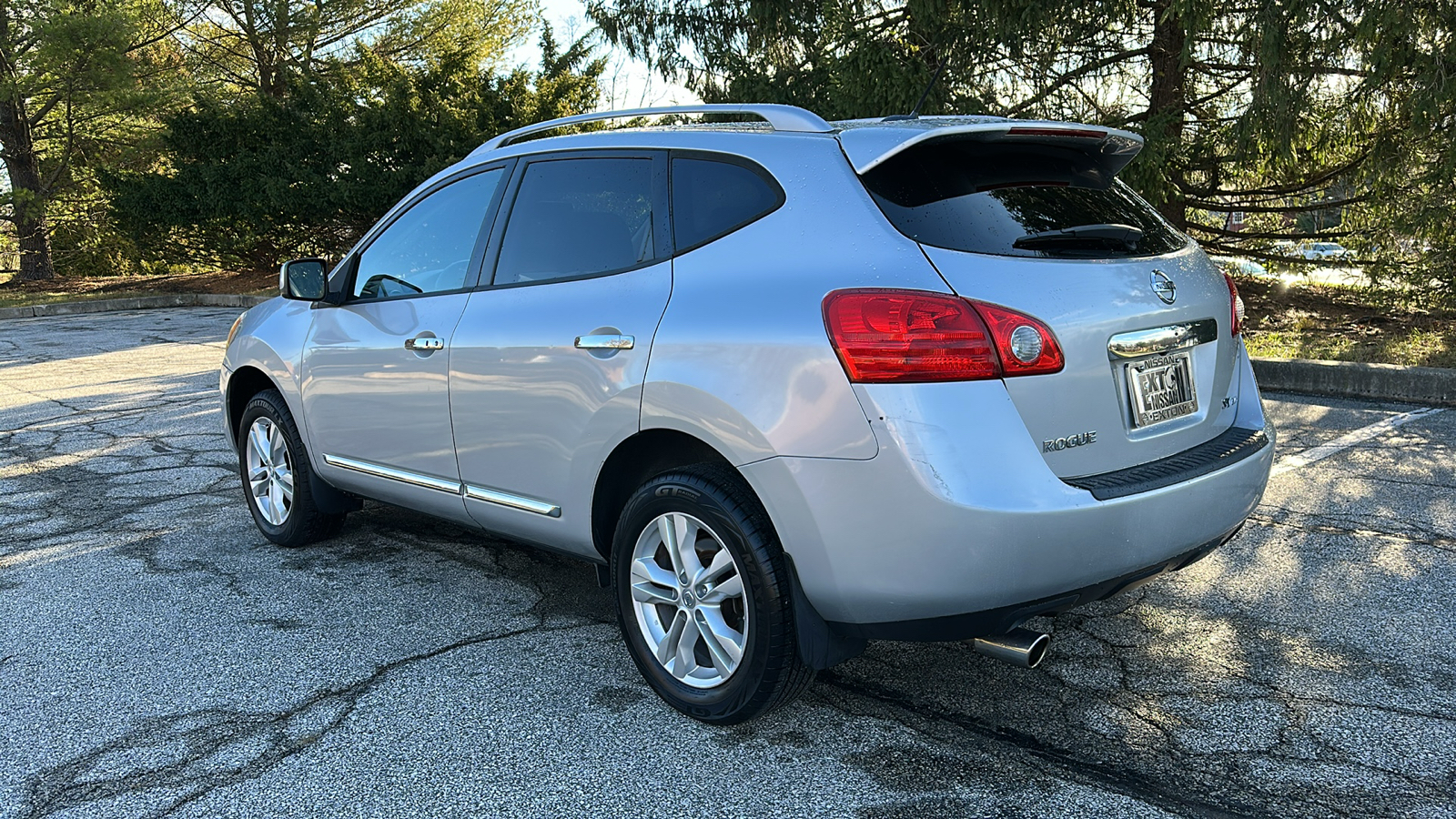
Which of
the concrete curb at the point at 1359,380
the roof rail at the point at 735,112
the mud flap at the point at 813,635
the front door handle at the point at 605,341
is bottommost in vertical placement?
the concrete curb at the point at 1359,380

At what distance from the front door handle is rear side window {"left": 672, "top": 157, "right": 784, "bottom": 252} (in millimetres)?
307

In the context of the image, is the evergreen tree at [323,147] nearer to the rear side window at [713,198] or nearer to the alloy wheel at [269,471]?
the alloy wheel at [269,471]

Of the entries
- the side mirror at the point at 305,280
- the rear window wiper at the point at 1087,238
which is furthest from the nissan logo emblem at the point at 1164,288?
the side mirror at the point at 305,280

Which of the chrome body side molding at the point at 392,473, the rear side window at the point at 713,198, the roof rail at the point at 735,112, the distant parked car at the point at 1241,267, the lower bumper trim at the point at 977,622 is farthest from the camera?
the distant parked car at the point at 1241,267

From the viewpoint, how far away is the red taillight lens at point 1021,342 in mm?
2807

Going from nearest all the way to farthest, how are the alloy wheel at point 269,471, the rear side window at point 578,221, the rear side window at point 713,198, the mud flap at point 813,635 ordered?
the mud flap at point 813,635 → the rear side window at point 713,198 → the rear side window at point 578,221 → the alloy wheel at point 269,471

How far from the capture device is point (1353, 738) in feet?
10.1

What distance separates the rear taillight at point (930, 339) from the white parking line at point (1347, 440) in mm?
3468

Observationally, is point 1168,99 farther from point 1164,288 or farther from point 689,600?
point 689,600

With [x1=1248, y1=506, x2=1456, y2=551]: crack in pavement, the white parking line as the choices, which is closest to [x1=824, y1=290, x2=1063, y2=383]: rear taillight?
[x1=1248, y1=506, x2=1456, y2=551]: crack in pavement

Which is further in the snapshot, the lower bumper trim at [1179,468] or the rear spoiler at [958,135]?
the rear spoiler at [958,135]

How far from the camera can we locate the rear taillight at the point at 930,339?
277cm

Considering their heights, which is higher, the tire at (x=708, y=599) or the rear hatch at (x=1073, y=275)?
the rear hatch at (x=1073, y=275)

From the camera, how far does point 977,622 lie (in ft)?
9.39
